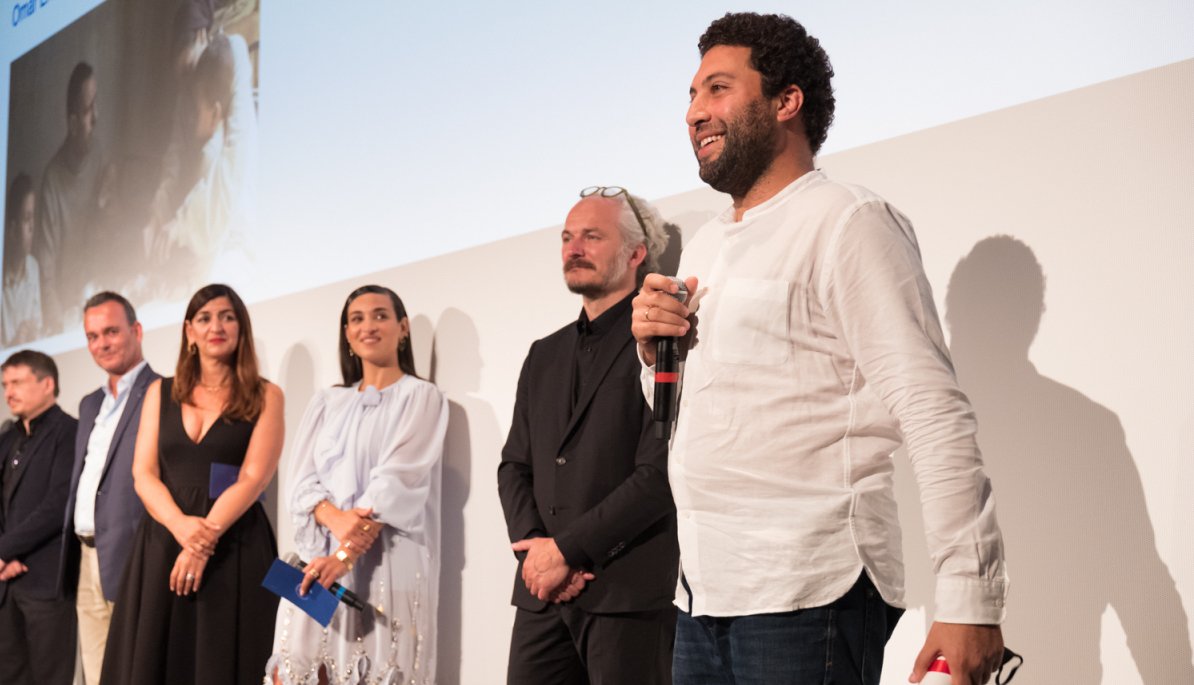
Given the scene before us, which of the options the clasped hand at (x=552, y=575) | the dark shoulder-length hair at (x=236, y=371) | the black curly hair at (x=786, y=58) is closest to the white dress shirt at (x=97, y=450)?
the dark shoulder-length hair at (x=236, y=371)

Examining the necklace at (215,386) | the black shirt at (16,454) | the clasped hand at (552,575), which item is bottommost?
the clasped hand at (552,575)

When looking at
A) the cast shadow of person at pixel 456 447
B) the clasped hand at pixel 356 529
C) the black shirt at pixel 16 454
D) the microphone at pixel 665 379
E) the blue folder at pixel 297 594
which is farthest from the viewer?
the black shirt at pixel 16 454

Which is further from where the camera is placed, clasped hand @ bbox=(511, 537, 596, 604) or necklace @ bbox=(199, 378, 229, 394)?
necklace @ bbox=(199, 378, 229, 394)

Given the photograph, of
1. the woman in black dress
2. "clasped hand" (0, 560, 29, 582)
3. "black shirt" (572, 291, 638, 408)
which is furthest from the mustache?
"clasped hand" (0, 560, 29, 582)

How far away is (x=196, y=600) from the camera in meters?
3.96

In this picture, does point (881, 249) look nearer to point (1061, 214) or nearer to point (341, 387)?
point (1061, 214)

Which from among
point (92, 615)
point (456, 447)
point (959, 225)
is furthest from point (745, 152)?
point (92, 615)

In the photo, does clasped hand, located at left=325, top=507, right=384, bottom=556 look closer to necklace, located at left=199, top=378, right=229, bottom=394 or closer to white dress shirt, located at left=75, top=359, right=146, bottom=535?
necklace, located at left=199, top=378, right=229, bottom=394

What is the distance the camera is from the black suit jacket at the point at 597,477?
8.82ft

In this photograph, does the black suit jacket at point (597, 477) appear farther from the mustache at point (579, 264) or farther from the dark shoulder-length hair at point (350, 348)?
the dark shoulder-length hair at point (350, 348)

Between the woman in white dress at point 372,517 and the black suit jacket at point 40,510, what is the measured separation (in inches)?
66.2

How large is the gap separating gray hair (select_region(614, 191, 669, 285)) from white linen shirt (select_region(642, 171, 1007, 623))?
4.62 ft

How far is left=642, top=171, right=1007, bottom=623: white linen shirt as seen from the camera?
1519 millimetres

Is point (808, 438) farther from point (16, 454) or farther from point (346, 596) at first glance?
A: point (16, 454)
